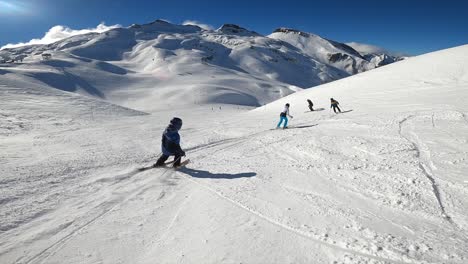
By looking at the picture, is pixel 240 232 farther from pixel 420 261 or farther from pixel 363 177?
pixel 363 177

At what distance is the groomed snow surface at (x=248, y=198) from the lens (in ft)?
15.8

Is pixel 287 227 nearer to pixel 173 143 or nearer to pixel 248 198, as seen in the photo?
pixel 248 198

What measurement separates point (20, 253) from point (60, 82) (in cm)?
9698

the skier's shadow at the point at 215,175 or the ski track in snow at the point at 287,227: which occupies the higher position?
the skier's shadow at the point at 215,175

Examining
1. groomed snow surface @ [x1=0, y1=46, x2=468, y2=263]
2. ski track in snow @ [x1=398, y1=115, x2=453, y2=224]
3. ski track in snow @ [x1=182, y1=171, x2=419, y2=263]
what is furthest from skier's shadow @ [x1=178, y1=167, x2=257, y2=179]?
ski track in snow @ [x1=398, y1=115, x2=453, y2=224]

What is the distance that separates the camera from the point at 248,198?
22.5 feet

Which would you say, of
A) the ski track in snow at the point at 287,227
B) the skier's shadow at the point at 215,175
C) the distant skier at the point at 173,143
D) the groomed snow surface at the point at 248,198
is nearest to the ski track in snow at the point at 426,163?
the groomed snow surface at the point at 248,198

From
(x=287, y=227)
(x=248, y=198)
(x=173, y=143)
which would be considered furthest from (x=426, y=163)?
(x=173, y=143)

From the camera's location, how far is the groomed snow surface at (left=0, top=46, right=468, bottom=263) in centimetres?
480

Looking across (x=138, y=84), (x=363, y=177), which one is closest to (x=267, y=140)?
(x=363, y=177)

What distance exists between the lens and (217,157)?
1123 centimetres

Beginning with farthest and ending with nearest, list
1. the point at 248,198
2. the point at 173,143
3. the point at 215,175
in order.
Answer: the point at 173,143 → the point at 215,175 → the point at 248,198

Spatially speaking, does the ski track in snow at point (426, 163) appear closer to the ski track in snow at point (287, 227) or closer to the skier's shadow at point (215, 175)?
the ski track in snow at point (287, 227)

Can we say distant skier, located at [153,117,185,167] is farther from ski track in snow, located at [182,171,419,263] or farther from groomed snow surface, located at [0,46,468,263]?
ski track in snow, located at [182,171,419,263]
